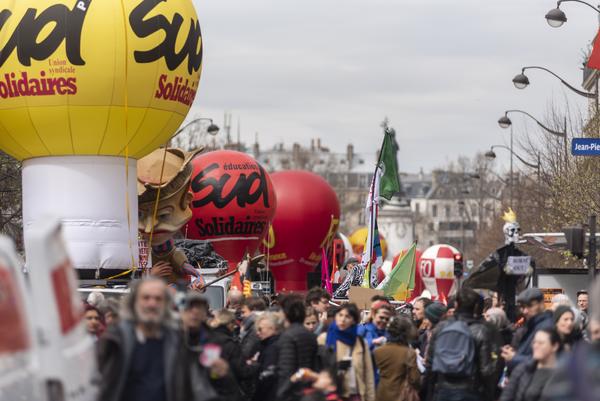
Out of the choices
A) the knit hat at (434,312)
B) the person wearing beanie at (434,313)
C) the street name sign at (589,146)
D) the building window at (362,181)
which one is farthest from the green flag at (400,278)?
the building window at (362,181)

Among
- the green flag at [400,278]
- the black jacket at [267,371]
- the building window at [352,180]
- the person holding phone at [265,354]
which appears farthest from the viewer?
the building window at [352,180]

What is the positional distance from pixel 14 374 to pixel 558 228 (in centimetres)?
3330

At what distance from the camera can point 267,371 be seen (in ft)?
41.0

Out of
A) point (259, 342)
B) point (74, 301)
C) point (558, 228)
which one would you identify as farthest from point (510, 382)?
point (558, 228)

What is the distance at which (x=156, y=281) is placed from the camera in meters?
8.77

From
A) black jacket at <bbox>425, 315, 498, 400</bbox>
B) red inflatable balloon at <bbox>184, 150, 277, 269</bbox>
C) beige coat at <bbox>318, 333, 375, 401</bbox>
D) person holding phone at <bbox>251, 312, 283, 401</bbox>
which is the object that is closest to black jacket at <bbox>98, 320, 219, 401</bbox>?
person holding phone at <bbox>251, 312, 283, 401</bbox>

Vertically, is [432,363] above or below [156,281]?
below

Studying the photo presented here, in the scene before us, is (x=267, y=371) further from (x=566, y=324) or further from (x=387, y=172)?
(x=387, y=172)

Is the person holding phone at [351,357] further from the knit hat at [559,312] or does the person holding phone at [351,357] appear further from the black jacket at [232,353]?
the knit hat at [559,312]

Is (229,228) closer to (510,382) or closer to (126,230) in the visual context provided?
(126,230)

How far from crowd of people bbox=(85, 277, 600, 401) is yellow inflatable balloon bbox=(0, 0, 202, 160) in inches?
273

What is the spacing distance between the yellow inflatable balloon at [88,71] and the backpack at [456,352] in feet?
33.3

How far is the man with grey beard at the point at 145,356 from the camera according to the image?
8625 mm

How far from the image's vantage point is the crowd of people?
8.67 meters
